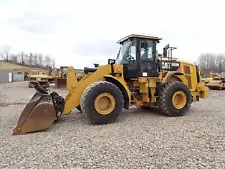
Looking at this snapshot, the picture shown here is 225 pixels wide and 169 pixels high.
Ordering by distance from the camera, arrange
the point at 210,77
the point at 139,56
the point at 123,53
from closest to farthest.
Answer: the point at 139,56, the point at 123,53, the point at 210,77

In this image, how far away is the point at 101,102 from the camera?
6.73 metres

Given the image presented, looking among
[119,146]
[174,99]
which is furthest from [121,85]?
[119,146]

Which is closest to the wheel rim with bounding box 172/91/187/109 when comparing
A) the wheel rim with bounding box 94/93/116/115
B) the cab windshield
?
the cab windshield

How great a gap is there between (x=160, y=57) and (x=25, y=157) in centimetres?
606

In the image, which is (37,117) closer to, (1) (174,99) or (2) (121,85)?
(2) (121,85)

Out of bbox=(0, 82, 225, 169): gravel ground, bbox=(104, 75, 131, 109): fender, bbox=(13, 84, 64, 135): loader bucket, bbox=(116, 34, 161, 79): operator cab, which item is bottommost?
bbox=(0, 82, 225, 169): gravel ground

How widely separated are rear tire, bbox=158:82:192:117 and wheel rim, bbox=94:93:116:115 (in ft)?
6.28

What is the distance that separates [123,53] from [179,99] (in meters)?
2.42

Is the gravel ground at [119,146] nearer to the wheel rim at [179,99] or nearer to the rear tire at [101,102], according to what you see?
the rear tire at [101,102]

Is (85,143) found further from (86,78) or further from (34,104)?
(86,78)

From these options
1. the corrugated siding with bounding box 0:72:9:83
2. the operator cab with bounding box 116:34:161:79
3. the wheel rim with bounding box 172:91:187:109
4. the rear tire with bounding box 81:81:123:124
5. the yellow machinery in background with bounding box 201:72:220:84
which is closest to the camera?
the rear tire with bounding box 81:81:123:124

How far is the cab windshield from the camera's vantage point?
8141mm

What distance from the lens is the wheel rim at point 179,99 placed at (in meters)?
8.07

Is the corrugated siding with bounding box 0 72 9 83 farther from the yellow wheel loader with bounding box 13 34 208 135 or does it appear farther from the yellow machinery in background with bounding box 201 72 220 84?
the yellow wheel loader with bounding box 13 34 208 135
